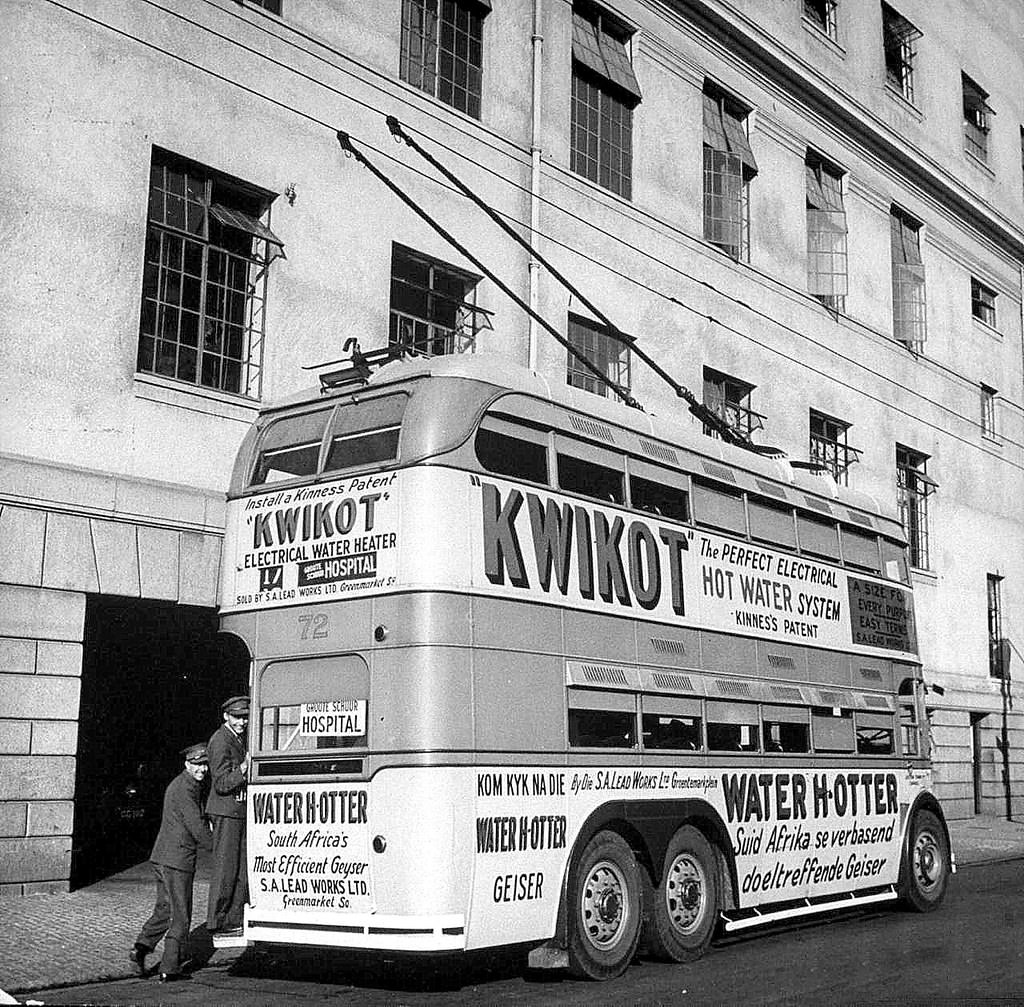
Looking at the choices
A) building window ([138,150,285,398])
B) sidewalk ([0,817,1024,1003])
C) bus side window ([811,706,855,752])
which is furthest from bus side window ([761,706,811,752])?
building window ([138,150,285,398])

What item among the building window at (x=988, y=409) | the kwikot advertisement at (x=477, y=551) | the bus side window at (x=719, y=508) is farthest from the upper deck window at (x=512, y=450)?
the building window at (x=988, y=409)

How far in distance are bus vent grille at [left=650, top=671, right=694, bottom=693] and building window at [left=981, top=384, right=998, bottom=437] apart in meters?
22.6

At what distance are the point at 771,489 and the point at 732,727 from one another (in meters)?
2.45

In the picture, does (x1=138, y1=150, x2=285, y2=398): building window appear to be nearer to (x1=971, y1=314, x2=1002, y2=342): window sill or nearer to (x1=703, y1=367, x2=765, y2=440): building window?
(x1=703, y1=367, x2=765, y2=440): building window

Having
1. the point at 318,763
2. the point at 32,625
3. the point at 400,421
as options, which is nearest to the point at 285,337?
the point at 32,625

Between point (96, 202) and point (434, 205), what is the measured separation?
5.10 meters

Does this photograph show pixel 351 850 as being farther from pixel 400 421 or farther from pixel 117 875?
pixel 117 875

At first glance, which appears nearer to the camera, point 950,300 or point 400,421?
point 400,421

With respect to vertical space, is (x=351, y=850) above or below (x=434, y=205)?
below

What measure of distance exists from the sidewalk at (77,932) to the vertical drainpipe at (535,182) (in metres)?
8.34

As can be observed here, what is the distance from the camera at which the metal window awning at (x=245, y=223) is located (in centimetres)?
1533

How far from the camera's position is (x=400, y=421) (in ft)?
32.2

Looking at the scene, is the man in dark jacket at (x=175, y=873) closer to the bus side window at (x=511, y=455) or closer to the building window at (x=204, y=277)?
the bus side window at (x=511, y=455)

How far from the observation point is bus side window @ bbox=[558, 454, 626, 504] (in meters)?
10.5
